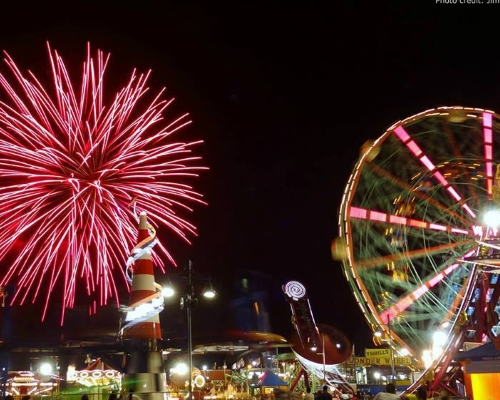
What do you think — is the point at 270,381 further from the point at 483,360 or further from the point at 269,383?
the point at 483,360

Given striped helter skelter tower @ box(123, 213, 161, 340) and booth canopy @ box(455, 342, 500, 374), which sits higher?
striped helter skelter tower @ box(123, 213, 161, 340)

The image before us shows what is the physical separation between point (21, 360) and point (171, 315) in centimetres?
1889

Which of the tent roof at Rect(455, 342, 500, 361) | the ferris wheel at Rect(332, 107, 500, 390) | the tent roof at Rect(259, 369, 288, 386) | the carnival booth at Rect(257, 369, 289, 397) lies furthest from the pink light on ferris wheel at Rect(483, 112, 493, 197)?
the tent roof at Rect(259, 369, 288, 386)

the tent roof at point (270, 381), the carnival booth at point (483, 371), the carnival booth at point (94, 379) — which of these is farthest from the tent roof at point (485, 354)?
the carnival booth at point (94, 379)

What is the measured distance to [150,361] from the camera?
2038cm

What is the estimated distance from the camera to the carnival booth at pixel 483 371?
20.2 m

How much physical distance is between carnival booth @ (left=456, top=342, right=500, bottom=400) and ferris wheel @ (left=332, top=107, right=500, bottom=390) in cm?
897

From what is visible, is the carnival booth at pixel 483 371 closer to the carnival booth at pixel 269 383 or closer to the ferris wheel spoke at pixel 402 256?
the ferris wheel spoke at pixel 402 256

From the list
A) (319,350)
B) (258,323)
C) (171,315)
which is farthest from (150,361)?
(258,323)

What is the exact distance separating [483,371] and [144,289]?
1198 cm

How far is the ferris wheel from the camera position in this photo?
30.4 meters

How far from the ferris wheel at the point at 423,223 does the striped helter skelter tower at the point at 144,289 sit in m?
13.0

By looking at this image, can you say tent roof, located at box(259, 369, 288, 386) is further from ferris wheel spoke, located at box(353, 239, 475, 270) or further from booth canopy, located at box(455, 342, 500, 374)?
booth canopy, located at box(455, 342, 500, 374)

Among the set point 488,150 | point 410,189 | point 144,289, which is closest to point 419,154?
point 410,189
